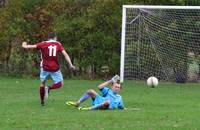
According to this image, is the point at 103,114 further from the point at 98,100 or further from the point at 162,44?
the point at 162,44

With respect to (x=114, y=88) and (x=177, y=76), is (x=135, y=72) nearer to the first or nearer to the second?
(x=177, y=76)

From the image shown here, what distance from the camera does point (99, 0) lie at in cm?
2961

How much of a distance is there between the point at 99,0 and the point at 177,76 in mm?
5455

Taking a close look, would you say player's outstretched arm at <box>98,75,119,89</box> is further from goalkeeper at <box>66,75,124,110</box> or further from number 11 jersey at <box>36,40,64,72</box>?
number 11 jersey at <box>36,40,64,72</box>

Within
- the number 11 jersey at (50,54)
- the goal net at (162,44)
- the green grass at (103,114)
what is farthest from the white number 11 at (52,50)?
the goal net at (162,44)

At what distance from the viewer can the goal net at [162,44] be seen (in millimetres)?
27516

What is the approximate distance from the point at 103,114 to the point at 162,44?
15205 millimetres

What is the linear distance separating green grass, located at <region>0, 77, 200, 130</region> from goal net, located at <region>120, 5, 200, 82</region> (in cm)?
741

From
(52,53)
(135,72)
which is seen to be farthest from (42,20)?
(52,53)

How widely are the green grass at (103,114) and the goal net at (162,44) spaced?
741 centimetres

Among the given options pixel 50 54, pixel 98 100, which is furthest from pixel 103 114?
pixel 50 54

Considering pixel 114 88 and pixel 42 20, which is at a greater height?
pixel 42 20

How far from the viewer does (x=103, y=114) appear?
12.9 metres

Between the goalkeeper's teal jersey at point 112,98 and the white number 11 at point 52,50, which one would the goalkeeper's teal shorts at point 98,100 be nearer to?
the goalkeeper's teal jersey at point 112,98
